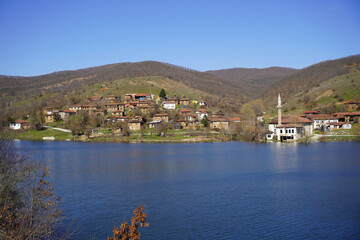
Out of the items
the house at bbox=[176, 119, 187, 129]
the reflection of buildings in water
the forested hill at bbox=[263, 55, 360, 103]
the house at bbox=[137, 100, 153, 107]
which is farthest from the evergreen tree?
the forested hill at bbox=[263, 55, 360, 103]

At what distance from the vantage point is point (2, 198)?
13.9 metres

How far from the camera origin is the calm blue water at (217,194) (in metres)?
19.7

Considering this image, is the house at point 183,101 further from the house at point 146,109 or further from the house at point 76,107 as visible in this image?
the house at point 76,107

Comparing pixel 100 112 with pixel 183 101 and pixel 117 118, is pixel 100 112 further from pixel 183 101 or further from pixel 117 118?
pixel 183 101

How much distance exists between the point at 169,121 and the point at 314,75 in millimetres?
74959

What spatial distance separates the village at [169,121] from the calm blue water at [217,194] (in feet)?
69.0

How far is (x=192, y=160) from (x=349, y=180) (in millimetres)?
17955

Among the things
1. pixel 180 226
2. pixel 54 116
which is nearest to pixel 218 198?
pixel 180 226

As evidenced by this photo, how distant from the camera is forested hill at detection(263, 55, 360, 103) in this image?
120 meters

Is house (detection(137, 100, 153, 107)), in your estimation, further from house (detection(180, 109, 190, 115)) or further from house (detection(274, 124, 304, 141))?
house (detection(274, 124, 304, 141))

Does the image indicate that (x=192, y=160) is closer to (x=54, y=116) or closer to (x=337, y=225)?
(x=337, y=225)

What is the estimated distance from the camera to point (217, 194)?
26.8 meters

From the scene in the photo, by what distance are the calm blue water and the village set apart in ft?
69.0

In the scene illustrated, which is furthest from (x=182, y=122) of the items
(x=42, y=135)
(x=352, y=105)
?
(x=352, y=105)
